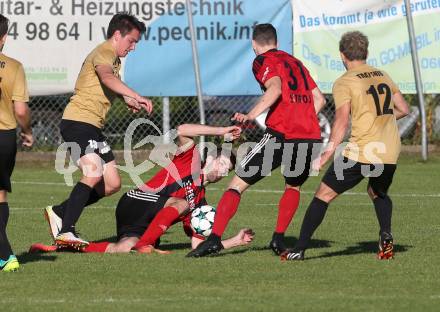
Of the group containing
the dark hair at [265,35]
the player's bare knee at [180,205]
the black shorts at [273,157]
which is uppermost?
the dark hair at [265,35]

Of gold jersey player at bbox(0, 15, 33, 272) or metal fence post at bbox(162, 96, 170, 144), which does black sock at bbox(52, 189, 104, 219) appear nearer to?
gold jersey player at bbox(0, 15, 33, 272)

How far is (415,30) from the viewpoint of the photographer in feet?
64.1

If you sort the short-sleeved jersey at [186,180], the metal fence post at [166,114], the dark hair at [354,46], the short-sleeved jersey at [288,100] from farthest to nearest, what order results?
the metal fence post at [166,114] → the short-sleeved jersey at [186,180] → the short-sleeved jersey at [288,100] → the dark hair at [354,46]

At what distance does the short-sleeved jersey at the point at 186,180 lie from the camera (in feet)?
34.0

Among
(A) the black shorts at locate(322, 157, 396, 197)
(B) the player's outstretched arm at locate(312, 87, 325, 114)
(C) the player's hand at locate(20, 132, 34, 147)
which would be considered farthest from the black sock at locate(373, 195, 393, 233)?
(C) the player's hand at locate(20, 132, 34, 147)

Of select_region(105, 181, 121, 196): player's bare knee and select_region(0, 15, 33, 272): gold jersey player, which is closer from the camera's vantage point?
select_region(0, 15, 33, 272): gold jersey player

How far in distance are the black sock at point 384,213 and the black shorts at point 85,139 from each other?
8.04ft

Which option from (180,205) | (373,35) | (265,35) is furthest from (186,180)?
(373,35)

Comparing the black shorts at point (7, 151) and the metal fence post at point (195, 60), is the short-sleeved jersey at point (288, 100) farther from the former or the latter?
the metal fence post at point (195, 60)

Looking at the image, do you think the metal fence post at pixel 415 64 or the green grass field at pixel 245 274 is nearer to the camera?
the green grass field at pixel 245 274

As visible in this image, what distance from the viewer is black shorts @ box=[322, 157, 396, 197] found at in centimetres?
941

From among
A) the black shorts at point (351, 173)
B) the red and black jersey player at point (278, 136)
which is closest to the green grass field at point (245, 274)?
the red and black jersey player at point (278, 136)

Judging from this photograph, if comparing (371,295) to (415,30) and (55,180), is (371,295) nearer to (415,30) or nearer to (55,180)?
(55,180)

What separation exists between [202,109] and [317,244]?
8.40 m
